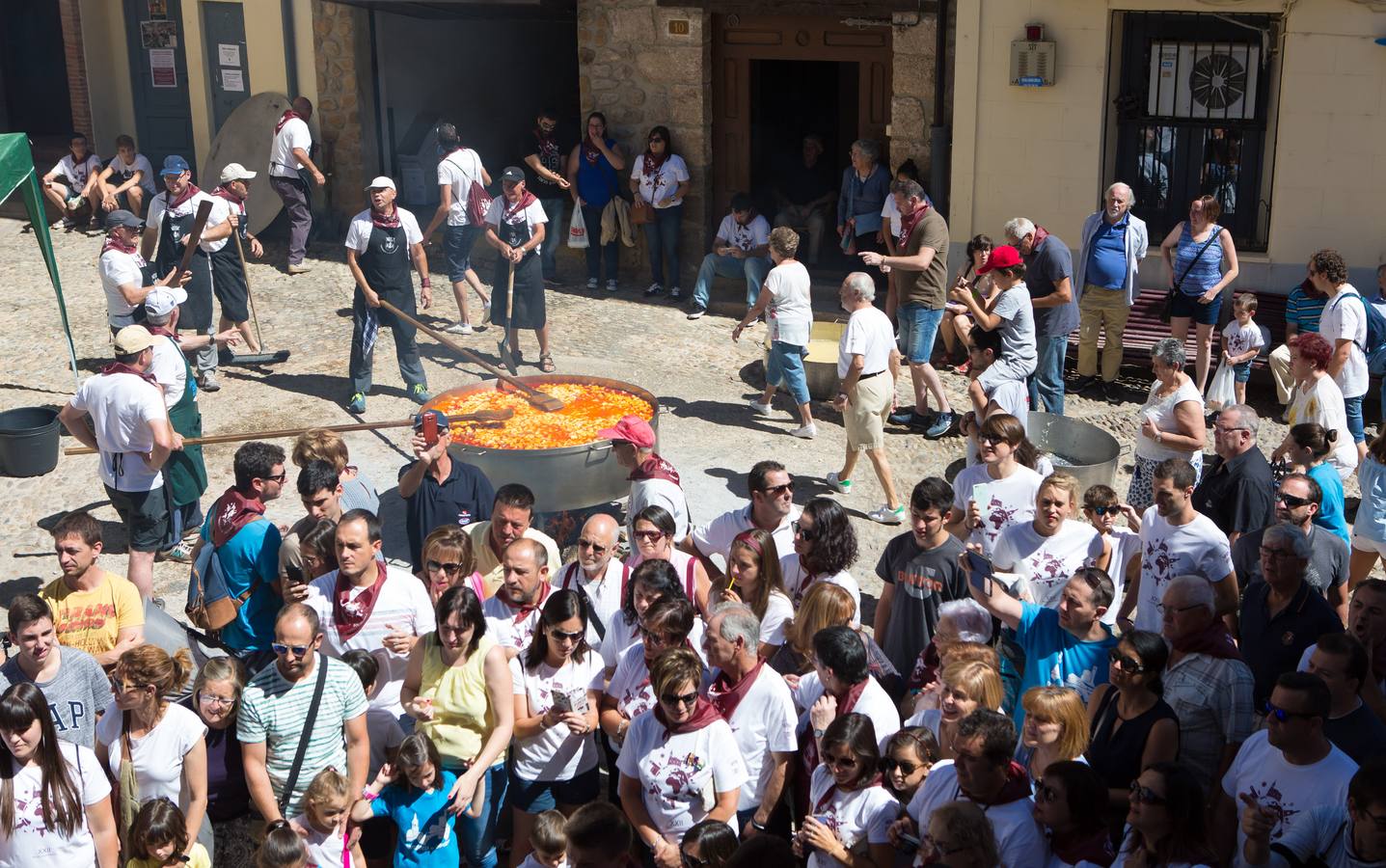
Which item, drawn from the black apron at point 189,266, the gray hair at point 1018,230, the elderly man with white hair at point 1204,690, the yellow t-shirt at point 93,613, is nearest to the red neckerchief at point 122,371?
the yellow t-shirt at point 93,613

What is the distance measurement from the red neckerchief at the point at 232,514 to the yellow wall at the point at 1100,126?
7.74 m

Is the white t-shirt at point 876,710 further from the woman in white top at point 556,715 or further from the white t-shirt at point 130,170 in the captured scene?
the white t-shirt at point 130,170

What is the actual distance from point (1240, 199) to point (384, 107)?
346 inches

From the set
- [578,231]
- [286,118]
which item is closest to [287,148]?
[286,118]

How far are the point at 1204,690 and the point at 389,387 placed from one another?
7.87 meters

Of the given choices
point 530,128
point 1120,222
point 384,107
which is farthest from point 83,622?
point 530,128

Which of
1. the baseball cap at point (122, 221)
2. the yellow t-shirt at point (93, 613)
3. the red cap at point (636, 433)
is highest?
the baseball cap at point (122, 221)

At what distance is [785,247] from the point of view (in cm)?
1052

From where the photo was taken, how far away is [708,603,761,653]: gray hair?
17.2 feet

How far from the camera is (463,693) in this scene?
5520 millimetres

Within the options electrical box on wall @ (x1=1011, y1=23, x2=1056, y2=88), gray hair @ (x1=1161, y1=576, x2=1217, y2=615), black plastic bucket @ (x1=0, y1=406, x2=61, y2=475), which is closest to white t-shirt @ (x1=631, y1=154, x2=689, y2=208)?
electrical box on wall @ (x1=1011, y1=23, x2=1056, y2=88)

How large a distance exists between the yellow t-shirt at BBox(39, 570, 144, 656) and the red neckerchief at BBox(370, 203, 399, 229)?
513cm

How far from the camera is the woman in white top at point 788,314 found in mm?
10453

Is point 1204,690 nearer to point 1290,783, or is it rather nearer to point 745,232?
point 1290,783
